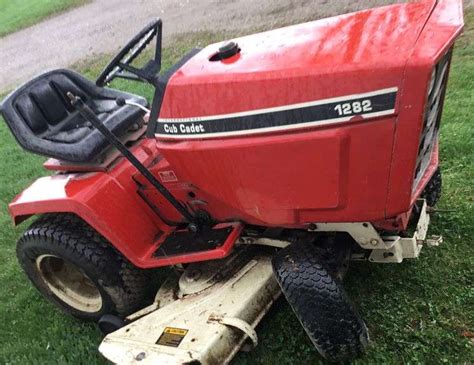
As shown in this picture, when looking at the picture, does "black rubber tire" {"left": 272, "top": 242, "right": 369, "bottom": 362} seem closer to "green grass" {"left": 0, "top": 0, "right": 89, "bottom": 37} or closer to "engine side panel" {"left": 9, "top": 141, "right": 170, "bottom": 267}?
"engine side panel" {"left": 9, "top": 141, "right": 170, "bottom": 267}

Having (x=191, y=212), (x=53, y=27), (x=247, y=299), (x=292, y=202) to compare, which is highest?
(x=292, y=202)

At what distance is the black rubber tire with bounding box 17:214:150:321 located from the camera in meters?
3.10

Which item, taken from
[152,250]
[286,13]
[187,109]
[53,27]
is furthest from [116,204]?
[53,27]

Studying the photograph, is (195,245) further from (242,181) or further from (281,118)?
(281,118)

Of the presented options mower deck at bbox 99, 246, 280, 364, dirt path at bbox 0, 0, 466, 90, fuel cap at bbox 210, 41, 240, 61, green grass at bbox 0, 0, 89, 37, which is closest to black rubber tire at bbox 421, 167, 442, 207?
mower deck at bbox 99, 246, 280, 364

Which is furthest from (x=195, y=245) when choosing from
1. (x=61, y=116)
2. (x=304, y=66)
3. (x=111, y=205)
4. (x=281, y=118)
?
(x=61, y=116)

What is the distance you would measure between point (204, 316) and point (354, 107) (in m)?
1.24

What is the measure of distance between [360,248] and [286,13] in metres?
5.81

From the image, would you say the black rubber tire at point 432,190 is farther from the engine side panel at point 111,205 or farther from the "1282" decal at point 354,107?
the engine side panel at point 111,205

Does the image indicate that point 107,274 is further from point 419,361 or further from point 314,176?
point 419,361

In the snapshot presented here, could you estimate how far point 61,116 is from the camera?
3.63 metres

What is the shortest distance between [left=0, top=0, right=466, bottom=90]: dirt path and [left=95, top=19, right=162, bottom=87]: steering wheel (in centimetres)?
487

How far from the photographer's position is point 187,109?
8.59ft

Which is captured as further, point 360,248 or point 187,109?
point 360,248
